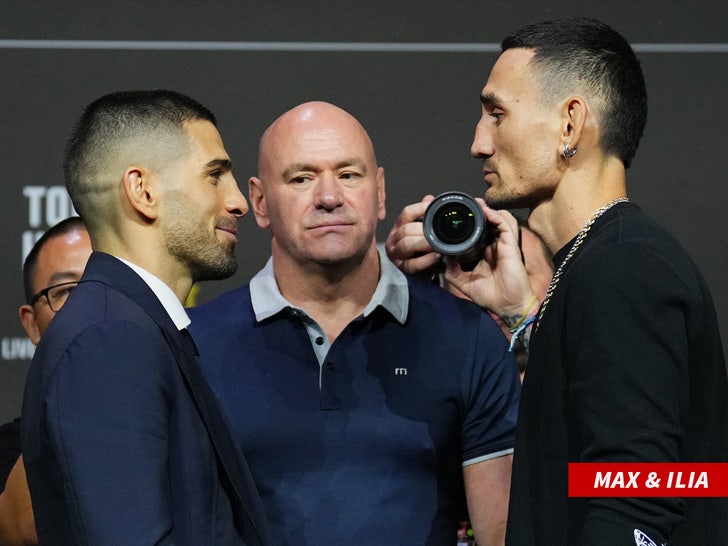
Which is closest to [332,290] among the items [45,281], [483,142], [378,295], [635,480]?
[378,295]

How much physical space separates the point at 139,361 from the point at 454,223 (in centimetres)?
100

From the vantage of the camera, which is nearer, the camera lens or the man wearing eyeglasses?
the camera lens

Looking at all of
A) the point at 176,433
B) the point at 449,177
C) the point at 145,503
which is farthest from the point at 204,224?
the point at 449,177

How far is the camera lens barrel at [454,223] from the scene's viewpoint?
2377 millimetres

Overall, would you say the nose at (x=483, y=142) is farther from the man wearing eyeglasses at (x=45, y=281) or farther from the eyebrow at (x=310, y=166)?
the man wearing eyeglasses at (x=45, y=281)

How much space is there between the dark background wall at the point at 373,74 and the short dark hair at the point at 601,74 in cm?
134

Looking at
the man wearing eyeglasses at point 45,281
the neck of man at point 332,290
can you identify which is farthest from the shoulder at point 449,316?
the man wearing eyeglasses at point 45,281

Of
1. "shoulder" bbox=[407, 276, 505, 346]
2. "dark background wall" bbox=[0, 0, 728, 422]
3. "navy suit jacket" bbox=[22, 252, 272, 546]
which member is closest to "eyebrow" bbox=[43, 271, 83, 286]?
"dark background wall" bbox=[0, 0, 728, 422]

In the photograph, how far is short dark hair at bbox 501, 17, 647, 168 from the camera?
1.82 metres

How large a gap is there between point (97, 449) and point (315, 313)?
958 millimetres

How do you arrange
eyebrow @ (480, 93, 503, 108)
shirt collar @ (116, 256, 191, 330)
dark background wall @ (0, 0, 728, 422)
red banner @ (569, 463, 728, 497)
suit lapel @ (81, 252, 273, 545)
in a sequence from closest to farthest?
red banner @ (569, 463, 728, 497), suit lapel @ (81, 252, 273, 545), shirt collar @ (116, 256, 191, 330), eyebrow @ (480, 93, 503, 108), dark background wall @ (0, 0, 728, 422)

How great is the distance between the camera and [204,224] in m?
1.92

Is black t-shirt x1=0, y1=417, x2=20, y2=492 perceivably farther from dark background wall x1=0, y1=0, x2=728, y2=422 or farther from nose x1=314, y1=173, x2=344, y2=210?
nose x1=314, y1=173, x2=344, y2=210

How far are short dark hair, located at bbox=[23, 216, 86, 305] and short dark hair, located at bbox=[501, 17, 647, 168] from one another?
1.43 metres
